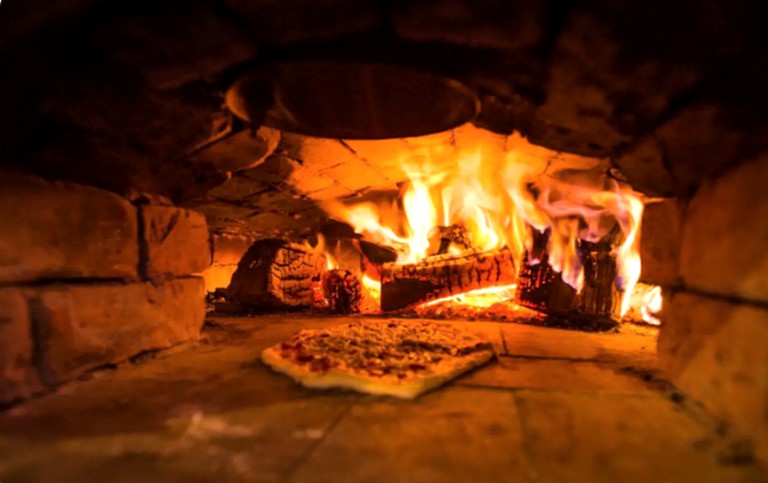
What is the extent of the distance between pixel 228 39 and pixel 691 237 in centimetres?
210

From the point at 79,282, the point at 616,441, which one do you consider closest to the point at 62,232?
the point at 79,282

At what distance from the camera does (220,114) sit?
6.49 ft

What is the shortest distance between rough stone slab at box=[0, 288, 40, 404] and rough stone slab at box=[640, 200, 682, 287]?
9.59 feet

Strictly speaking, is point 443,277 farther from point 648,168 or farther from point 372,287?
point 648,168

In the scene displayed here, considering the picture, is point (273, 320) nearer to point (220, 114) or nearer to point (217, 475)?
point (220, 114)

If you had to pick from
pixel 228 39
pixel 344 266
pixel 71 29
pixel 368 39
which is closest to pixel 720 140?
pixel 368 39

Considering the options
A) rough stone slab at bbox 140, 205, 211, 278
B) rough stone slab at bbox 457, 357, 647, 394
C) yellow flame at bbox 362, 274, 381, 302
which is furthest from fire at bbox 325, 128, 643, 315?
rough stone slab at bbox 140, 205, 211, 278

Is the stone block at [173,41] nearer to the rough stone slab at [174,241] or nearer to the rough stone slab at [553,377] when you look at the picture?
the rough stone slab at [174,241]

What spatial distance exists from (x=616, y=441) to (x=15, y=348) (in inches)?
88.7

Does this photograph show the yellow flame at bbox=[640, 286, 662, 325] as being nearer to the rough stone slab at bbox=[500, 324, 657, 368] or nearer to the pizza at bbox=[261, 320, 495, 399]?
the rough stone slab at bbox=[500, 324, 657, 368]

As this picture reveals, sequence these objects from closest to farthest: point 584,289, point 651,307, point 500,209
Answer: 1. point 584,289
2. point 651,307
3. point 500,209

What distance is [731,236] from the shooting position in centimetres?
149

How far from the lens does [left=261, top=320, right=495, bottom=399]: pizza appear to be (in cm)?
178

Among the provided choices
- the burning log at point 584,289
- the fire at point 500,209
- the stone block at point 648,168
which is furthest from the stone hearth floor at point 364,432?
the fire at point 500,209
